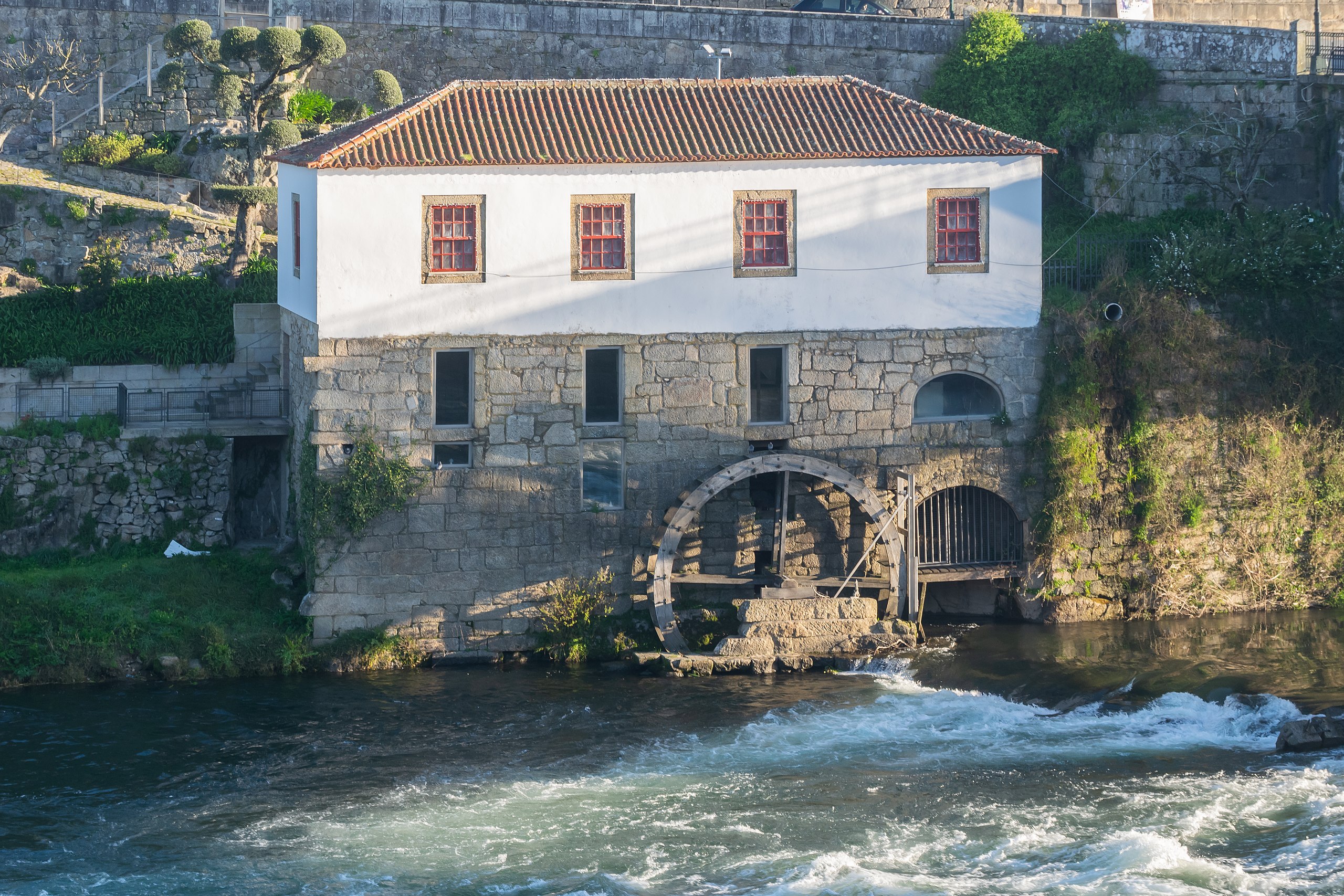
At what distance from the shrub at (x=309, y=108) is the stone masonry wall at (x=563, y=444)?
12521 millimetres

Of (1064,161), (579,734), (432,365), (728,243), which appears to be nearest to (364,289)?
(432,365)

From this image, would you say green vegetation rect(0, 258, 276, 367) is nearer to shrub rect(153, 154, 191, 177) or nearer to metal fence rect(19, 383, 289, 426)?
metal fence rect(19, 383, 289, 426)

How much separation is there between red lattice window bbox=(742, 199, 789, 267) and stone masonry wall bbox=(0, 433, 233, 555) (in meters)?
8.96

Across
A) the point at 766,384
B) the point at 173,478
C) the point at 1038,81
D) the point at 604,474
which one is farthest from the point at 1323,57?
the point at 173,478

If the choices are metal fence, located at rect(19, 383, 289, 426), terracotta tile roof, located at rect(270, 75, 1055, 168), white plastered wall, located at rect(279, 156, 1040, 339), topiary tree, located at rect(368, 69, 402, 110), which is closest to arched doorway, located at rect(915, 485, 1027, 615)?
white plastered wall, located at rect(279, 156, 1040, 339)

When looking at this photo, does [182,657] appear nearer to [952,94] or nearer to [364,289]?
[364,289]

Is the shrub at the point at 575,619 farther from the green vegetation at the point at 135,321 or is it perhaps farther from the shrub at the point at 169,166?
the shrub at the point at 169,166

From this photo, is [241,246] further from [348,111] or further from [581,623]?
[581,623]

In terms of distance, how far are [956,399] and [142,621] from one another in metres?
12.6

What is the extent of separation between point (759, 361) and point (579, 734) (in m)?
6.83

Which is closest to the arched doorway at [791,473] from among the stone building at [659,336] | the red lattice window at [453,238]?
the stone building at [659,336]

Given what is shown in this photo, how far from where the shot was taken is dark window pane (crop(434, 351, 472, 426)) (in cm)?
2616

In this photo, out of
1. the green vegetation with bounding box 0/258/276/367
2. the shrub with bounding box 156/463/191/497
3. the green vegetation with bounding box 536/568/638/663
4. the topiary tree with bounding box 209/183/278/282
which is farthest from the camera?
the topiary tree with bounding box 209/183/278/282

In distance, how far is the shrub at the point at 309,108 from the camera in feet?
121
